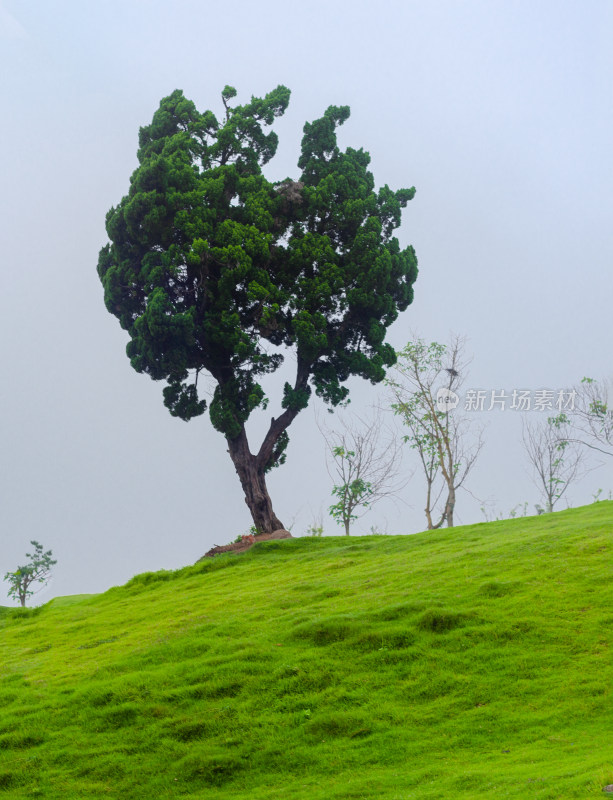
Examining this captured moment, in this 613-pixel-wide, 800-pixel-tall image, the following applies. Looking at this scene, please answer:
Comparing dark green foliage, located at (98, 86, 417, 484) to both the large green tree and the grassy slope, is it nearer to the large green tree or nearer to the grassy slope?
the large green tree

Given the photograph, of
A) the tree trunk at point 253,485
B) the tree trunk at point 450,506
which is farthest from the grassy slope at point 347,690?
the tree trunk at point 450,506

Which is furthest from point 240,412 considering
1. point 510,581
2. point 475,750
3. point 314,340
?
point 475,750

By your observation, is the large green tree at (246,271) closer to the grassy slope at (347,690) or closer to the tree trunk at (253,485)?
the tree trunk at (253,485)

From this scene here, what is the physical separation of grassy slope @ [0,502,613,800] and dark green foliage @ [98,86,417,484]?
367 inches

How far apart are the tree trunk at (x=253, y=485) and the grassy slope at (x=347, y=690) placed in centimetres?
748

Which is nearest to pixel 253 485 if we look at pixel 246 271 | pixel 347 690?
pixel 246 271

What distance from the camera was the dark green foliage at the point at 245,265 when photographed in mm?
22641

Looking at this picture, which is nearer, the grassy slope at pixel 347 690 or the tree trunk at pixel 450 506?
the grassy slope at pixel 347 690

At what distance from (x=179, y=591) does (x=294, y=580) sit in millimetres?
3767

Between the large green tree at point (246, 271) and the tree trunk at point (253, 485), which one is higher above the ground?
the large green tree at point (246, 271)

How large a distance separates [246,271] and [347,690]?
14926 mm

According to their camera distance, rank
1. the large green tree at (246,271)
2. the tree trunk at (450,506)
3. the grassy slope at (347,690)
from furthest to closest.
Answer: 1. the tree trunk at (450,506)
2. the large green tree at (246,271)
3. the grassy slope at (347,690)

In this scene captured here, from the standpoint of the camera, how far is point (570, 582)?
512 inches

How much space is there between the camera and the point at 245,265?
22.2m
